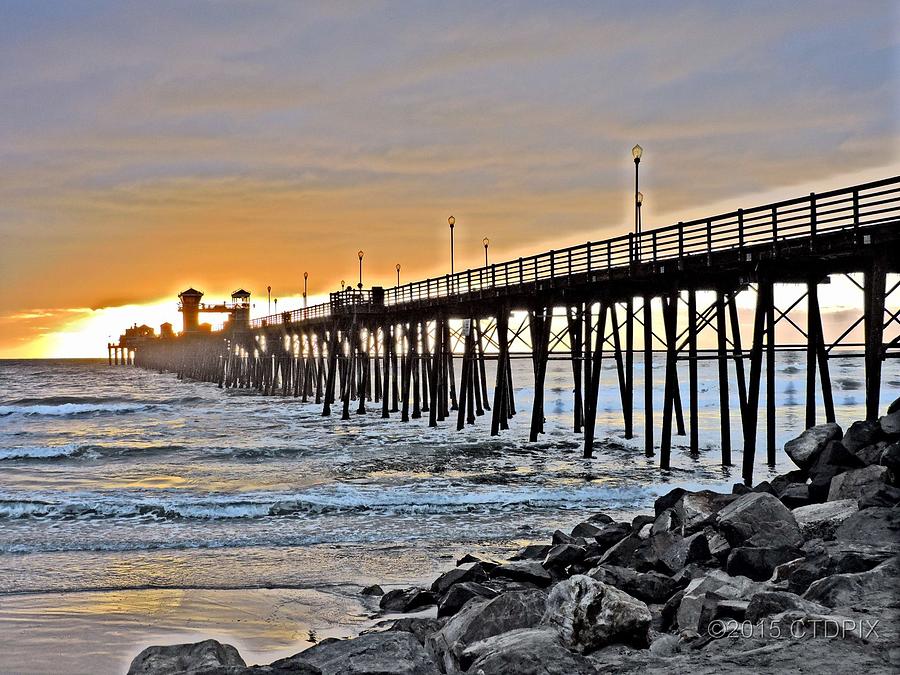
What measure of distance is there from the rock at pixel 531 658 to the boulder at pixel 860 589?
2073mm

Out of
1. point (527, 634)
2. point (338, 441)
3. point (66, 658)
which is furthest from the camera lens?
point (338, 441)

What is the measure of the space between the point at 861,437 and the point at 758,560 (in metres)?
3.88

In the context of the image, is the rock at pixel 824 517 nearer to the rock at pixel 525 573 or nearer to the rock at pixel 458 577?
the rock at pixel 525 573

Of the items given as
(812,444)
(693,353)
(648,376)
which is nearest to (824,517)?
(812,444)

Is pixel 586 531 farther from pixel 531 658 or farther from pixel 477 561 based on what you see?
pixel 531 658

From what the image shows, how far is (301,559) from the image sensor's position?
11.4m

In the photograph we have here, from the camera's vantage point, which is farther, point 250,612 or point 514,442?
point 514,442

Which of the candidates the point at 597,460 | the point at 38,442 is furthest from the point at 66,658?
the point at 38,442

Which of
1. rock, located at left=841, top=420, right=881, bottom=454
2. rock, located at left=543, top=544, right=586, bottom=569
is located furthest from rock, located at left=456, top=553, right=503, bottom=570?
rock, located at left=841, top=420, right=881, bottom=454

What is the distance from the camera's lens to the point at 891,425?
9.82 m

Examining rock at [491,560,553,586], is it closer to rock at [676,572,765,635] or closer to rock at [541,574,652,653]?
rock at [676,572,765,635]

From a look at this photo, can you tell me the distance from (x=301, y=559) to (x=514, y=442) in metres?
15.1

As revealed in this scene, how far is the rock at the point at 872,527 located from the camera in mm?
7246

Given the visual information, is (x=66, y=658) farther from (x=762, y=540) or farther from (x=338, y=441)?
(x=338, y=441)
